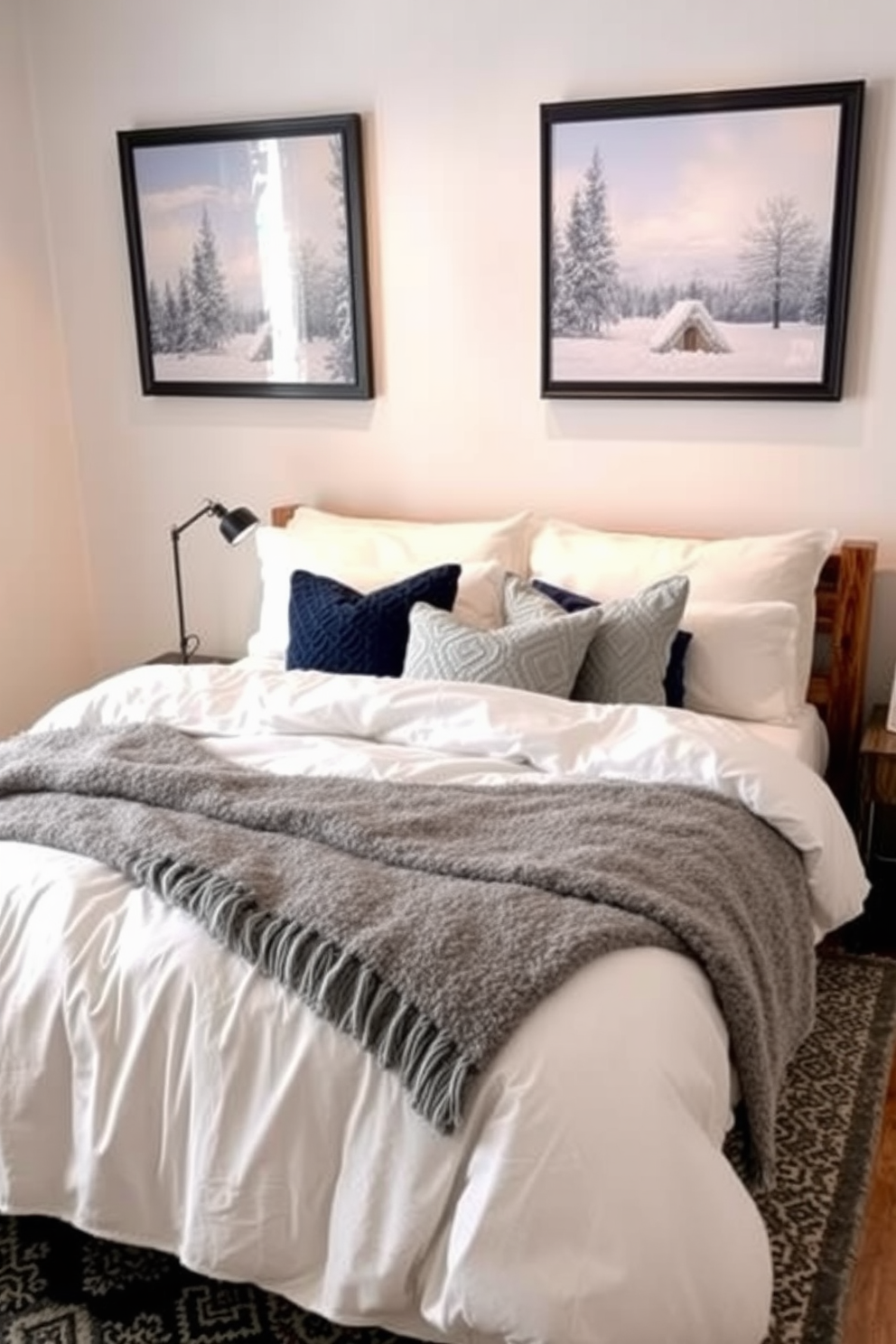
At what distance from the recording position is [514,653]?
246cm

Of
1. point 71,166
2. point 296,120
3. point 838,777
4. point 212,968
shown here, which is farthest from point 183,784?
point 71,166

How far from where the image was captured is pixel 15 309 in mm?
3447

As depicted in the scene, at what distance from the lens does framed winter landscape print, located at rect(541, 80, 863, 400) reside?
2715 millimetres

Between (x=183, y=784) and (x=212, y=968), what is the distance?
1.56ft

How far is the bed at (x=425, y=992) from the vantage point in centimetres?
137

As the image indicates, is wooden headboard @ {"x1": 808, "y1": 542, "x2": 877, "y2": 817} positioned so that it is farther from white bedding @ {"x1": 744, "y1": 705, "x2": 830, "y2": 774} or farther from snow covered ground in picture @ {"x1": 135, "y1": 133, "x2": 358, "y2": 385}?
snow covered ground in picture @ {"x1": 135, "y1": 133, "x2": 358, "y2": 385}

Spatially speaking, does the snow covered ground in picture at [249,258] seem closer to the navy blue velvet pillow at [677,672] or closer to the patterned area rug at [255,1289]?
the navy blue velvet pillow at [677,672]

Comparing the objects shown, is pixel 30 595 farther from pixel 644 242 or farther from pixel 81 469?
pixel 644 242

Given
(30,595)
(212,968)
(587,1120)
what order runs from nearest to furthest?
1. (587,1120)
2. (212,968)
3. (30,595)

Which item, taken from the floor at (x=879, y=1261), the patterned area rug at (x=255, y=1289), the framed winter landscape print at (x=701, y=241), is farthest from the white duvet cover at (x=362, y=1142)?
the framed winter landscape print at (x=701, y=241)

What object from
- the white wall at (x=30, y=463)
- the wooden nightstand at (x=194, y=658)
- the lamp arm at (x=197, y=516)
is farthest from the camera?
the wooden nightstand at (x=194, y=658)

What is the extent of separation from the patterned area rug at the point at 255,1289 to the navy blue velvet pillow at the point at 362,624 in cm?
128

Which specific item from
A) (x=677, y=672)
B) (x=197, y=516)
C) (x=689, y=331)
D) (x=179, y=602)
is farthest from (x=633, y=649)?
(x=179, y=602)

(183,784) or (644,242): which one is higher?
(644,242)
